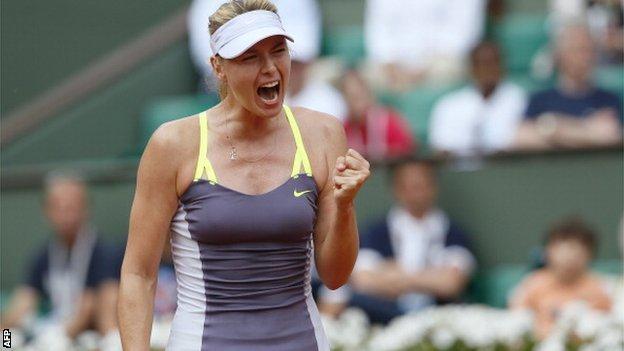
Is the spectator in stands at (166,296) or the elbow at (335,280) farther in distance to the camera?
the spectator in stands at (166,296)

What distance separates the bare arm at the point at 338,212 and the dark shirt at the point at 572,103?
470cm

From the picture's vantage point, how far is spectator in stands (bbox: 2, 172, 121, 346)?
8359 mm

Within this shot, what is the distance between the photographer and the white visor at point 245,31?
160 inches

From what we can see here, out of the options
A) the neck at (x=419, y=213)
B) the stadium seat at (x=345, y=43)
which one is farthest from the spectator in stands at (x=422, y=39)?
the neck at (x=419, y=213)

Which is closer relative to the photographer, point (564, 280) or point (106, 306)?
point (564, 280)

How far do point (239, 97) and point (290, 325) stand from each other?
671 mm

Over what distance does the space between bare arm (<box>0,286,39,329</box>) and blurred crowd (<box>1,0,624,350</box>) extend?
10mm

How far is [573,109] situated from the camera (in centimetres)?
888

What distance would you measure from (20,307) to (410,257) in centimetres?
233

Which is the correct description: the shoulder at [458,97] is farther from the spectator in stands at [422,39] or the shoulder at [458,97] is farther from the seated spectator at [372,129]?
the spectator in stands at [422,39]

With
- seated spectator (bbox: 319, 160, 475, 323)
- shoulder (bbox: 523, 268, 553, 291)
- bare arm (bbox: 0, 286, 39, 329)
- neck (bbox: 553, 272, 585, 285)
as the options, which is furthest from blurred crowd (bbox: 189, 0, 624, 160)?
bare arm (bbox: 0, 286, 39, 329)

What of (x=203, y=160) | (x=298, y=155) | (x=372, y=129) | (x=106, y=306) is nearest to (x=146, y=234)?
(x=203, y=160)

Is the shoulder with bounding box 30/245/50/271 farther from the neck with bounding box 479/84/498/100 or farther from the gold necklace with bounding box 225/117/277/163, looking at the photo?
the gold necklace with bounding box 225/117/277/163

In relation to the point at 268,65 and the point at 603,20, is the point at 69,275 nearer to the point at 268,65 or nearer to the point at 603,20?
the point at 603,20
